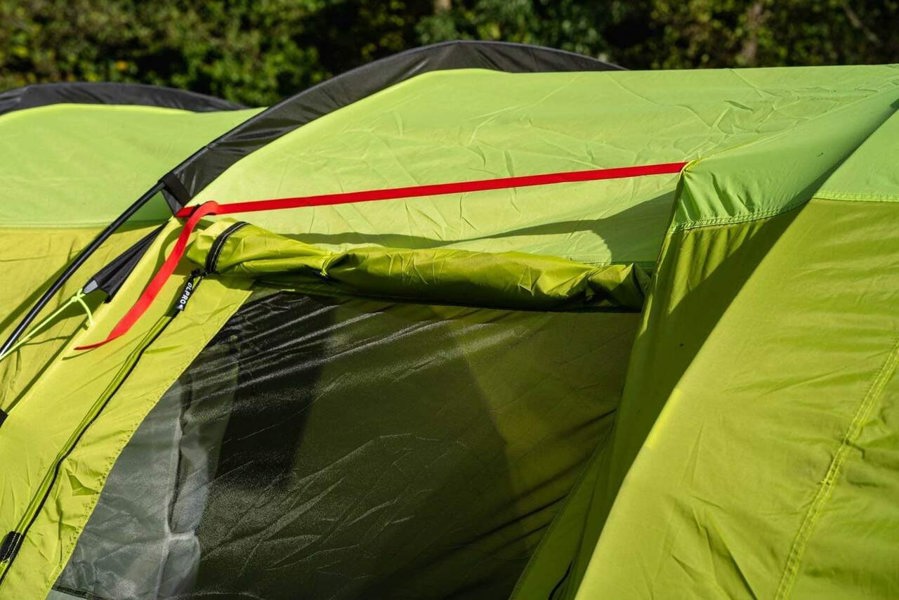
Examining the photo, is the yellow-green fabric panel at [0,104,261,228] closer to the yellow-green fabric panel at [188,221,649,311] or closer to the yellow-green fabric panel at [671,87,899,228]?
the yellow-green fabric panel at [188,221,649,311]

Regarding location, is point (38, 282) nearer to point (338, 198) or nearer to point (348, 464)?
point (338, 198)

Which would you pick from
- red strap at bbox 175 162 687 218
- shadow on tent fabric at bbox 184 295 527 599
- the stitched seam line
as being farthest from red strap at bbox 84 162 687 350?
the stitched seam line

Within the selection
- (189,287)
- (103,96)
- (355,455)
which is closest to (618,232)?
(355,455)

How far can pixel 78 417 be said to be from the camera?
224 centimetres

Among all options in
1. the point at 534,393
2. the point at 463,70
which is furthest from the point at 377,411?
the point at 463,70

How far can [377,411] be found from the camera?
6.88ft

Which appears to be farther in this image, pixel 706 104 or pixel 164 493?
pixel 706 104

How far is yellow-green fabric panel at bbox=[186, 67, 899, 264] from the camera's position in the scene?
2154 mm

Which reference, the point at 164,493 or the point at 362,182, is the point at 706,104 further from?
the point at 164,493

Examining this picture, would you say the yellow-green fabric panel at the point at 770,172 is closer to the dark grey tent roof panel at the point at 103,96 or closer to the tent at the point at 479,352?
the tent at the point at 479,352

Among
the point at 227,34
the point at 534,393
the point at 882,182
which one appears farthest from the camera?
the point at 227,34

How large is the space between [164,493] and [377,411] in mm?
527

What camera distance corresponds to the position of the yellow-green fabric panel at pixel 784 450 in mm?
1354

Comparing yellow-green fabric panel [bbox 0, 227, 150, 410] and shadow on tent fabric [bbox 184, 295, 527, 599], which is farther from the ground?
yellow-green fabric panel [bbox 0, 227, 150, 410]
